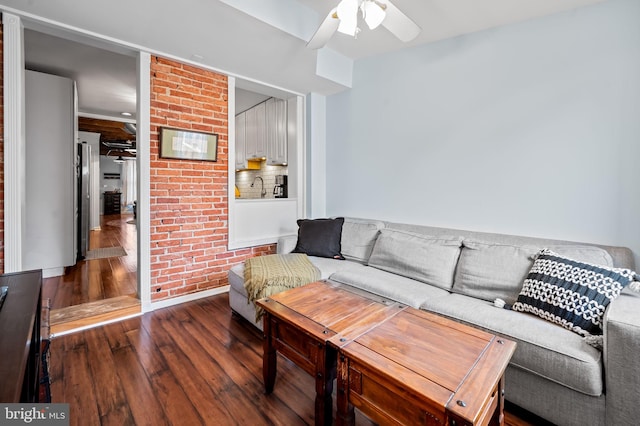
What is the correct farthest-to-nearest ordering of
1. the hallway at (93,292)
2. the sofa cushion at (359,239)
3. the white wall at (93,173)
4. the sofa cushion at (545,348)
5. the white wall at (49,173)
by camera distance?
the white wall at (93,173), the white wall at (49,173), the sofa cushion at (359,239), the hallway at (93,292), the sofa cushion at (545,348)

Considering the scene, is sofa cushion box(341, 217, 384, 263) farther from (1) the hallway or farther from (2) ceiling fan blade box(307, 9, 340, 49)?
(1) the hallway

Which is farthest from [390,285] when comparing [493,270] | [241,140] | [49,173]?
[49,173]

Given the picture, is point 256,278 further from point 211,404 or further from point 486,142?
point 486,142

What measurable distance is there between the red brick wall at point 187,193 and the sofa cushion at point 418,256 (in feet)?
5.71

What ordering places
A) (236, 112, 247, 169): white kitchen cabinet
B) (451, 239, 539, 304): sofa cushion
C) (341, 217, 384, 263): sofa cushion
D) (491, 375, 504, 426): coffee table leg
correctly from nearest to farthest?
(491, 375, 504, 426): coffee table leg < (451, 239, 539, 304): sofa cushion < (341, 217, 384, 263): sofa cushion < (236, 112, 247, 169): white kitchen cabinet

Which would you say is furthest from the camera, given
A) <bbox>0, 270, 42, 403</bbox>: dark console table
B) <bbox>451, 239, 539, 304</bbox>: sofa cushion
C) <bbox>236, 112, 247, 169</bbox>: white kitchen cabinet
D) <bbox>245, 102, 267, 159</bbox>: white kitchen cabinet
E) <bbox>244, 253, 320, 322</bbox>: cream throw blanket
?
<bbox>236, 112, 247, 169</bbox>: white kitchen cabinet

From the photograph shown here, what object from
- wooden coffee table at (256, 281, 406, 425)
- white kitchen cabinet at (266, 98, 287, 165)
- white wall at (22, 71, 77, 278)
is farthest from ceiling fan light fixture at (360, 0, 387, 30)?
white wall at (22, 71, 77, 278)

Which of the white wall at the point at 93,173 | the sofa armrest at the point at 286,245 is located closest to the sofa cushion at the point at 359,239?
the sofa armrest at the point at 286,245

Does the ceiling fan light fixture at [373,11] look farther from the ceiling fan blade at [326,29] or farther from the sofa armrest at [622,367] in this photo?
the sofa armrest at [622,367]

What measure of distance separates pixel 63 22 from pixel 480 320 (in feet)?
11.6

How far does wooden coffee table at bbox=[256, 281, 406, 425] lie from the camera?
1.34 metres

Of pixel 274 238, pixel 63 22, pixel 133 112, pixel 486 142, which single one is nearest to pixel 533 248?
pixel 486 142

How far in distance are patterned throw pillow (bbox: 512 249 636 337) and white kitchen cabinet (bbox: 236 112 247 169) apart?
464 cm

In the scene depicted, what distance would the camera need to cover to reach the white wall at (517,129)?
1.96m
